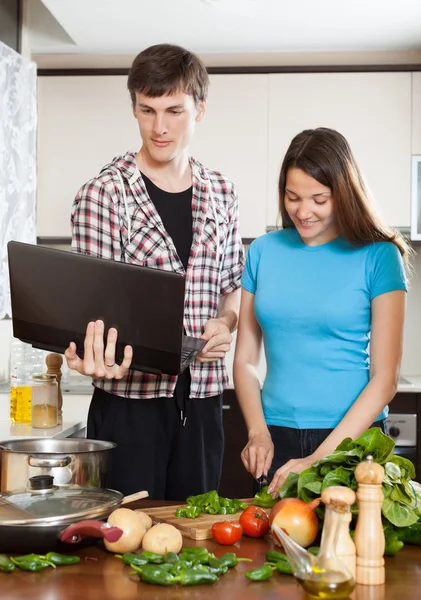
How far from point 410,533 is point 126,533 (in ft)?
1.49

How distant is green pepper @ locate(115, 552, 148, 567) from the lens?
45.8 inches

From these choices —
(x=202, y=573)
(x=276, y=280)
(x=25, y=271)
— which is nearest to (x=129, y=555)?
(x=202, y=573)

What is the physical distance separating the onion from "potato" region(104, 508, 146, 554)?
209 mm

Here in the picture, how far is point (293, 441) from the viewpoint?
1.80m

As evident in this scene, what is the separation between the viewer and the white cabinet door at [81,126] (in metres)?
3.58

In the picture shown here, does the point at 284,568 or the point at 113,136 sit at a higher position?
the point at 113,136

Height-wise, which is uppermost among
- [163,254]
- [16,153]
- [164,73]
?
[16,153]

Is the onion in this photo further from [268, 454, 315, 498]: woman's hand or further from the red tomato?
[268, 454, 315, 498]: woman's hand

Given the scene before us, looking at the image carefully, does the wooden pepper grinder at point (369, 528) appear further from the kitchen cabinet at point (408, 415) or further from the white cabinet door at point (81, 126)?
the white cabinet door at point (81, 126)

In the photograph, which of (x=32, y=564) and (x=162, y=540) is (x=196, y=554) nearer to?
(x=162, y=540)

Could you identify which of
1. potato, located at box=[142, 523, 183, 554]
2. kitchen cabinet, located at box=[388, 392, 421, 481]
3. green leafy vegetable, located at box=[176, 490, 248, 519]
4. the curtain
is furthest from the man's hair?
kitchen cabinet, located at box=[388, 392, 421, 481]

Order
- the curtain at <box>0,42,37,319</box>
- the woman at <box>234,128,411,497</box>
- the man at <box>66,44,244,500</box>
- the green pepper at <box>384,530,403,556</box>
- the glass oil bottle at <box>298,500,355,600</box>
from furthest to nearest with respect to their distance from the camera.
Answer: the curtain at <box>0,42,37,319</box>
the man at <box>66,44,244,500</box>
the woman at <box>234,128,411,497</box>
the green pepper at <box>384,530,403,556</box>
the glass oil bottle at <box>298,500,355,600</box>

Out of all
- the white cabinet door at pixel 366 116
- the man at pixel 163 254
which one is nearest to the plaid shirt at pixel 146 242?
the man at pixel 163 254

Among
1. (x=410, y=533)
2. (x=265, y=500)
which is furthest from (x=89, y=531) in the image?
(x=410, y=533)
